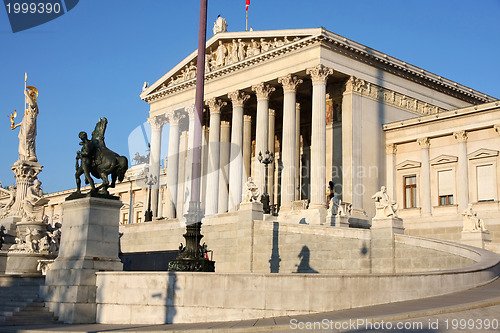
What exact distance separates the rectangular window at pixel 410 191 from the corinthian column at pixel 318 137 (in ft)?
28.9

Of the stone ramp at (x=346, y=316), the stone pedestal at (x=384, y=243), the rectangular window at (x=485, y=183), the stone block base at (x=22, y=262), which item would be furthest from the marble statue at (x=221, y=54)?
the stone ramp at (x=346, y=316)

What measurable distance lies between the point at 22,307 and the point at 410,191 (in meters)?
36.5

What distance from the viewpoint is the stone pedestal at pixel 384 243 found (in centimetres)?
2828

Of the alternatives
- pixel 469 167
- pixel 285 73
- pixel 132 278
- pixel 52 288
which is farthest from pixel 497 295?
pixel 285 73

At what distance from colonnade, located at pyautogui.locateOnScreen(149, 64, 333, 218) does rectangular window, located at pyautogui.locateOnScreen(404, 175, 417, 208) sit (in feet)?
29.0

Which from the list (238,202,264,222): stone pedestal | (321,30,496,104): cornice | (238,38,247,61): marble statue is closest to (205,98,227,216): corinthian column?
(238,38,247,61): marble statue

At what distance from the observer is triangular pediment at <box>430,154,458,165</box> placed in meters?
45.9

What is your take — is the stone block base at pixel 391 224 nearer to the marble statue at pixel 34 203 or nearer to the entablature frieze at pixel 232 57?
the marble statue at pixel 34 203

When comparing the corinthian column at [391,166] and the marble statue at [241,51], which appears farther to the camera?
the marble statue at [241,51]

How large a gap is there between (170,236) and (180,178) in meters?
18.9

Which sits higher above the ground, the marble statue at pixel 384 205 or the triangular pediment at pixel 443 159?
the triangular pediment at pixel 443 159

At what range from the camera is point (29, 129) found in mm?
34844

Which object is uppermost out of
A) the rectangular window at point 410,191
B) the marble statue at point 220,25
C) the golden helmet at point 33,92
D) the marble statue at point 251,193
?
the marble statue at point 220,25

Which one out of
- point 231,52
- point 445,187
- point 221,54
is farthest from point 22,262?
point 221,54
